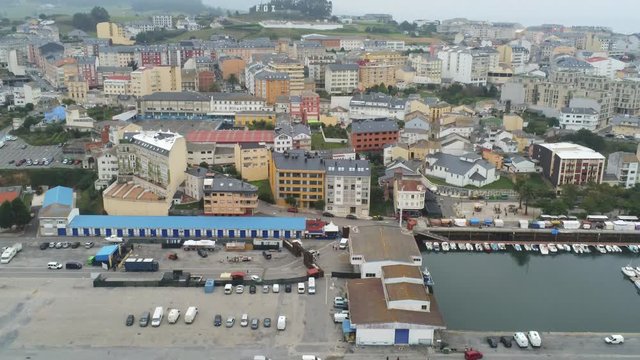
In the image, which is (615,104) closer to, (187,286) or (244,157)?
(244,157)

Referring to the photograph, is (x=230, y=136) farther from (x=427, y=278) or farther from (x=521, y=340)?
(x=521, y=340)

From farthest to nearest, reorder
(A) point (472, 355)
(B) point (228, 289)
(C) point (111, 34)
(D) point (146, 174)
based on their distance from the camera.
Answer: (C) point (111, 34) < (D) point (146, 174) < (B) point (228, 289) < (A) point (472, 355)

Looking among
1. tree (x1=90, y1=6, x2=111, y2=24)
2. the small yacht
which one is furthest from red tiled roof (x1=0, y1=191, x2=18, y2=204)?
tree (x1=90, y1=6, x2=111, y2=24)

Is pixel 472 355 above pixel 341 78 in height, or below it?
below

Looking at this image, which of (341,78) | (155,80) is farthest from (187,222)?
(341,78)

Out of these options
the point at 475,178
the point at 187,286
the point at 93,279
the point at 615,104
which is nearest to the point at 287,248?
the point at 187,286

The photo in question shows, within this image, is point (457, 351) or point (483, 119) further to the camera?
point (483, 119)

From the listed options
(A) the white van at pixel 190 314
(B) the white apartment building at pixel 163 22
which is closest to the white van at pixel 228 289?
(A) the white van at pixel 190 314
